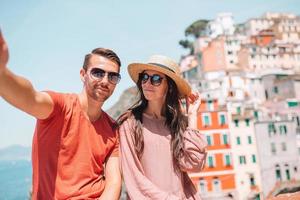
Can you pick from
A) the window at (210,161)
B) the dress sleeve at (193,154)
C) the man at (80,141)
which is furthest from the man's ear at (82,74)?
the window at (210,161)

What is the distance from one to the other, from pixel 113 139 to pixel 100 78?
686mm

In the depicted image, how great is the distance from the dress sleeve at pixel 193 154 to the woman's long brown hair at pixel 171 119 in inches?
2.6

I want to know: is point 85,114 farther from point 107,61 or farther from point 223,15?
point 223,15

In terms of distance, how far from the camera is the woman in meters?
3.73

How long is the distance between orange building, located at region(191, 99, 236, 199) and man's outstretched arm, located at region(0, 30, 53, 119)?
3309 cm

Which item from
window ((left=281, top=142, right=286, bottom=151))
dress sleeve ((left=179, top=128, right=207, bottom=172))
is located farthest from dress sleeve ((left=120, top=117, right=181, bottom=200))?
window ((left=281, top=142, right=286, bottom=151))

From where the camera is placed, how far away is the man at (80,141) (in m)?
3.33

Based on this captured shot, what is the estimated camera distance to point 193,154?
150 inches

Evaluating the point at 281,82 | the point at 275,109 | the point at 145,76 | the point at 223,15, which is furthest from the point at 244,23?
the point at 145,76

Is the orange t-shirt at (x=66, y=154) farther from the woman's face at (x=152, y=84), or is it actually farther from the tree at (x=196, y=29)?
the tree at (x=196, y=29)

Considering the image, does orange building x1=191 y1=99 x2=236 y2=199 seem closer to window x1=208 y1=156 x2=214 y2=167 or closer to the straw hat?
window x1=208 y1=156 x2=214 y2=167

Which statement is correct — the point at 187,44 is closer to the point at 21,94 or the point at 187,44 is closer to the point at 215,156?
the point at 215,156

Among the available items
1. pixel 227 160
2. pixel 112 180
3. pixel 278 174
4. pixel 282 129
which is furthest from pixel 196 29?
pixel 112 180

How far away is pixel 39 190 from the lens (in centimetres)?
334
